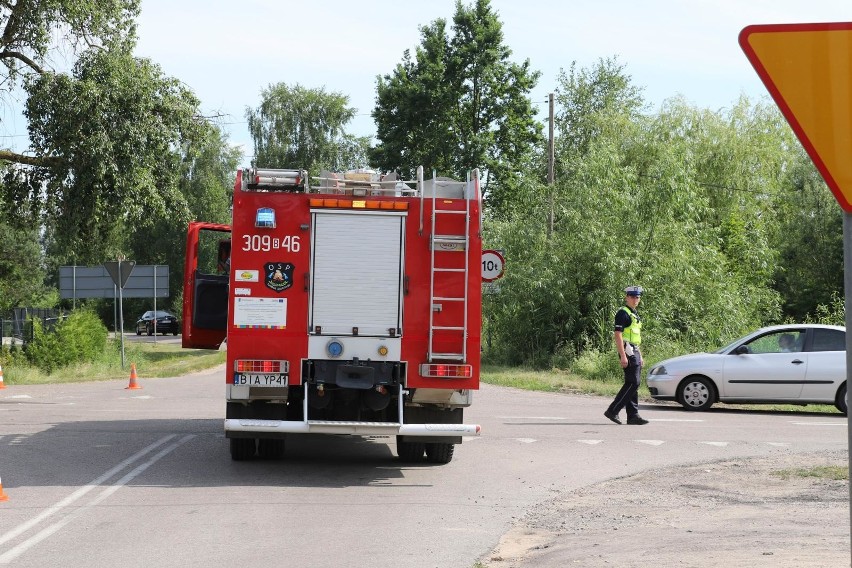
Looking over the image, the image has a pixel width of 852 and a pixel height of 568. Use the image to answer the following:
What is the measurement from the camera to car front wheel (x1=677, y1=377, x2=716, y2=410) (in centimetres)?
1855

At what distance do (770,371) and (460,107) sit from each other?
37233 mm

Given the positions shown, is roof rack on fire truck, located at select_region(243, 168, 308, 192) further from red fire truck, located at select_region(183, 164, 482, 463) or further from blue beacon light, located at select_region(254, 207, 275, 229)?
blue beacon light, located at select_region(254, 207, 275, 229)

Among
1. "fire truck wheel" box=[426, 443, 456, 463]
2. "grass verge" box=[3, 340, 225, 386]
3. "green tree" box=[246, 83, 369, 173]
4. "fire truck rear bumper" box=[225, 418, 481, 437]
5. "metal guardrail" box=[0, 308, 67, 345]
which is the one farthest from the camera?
"green tree" box=[246, 83, 369, 173]

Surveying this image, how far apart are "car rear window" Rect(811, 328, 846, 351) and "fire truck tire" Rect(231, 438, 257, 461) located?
423 inches

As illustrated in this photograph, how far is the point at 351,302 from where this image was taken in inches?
428

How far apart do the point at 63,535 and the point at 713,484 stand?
20.7ft

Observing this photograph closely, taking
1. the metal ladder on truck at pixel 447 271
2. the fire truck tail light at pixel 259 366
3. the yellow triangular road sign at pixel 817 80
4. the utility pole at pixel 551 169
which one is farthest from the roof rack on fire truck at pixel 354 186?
the utility pole at pixel 551 169

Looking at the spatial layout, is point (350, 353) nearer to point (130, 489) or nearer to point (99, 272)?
point (130, 489)

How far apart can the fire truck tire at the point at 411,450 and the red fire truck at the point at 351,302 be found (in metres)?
1.01

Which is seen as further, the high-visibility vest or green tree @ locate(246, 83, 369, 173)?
green tree @ locate(246, 83, 369, 173)

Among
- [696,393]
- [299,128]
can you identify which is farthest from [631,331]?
[299,128]

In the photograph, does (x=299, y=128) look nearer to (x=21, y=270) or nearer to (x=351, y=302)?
(x=21, y=270)

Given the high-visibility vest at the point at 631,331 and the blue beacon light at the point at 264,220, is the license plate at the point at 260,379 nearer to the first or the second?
the blue beacon light at the point at 264,220

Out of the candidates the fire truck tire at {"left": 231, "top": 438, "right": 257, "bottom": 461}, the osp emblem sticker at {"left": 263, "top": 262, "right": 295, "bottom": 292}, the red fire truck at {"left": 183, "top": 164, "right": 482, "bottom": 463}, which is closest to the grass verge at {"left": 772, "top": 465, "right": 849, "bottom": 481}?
the red fire truck at {"left": 183, "top": 164, "right": 482, "bottom": 463}
